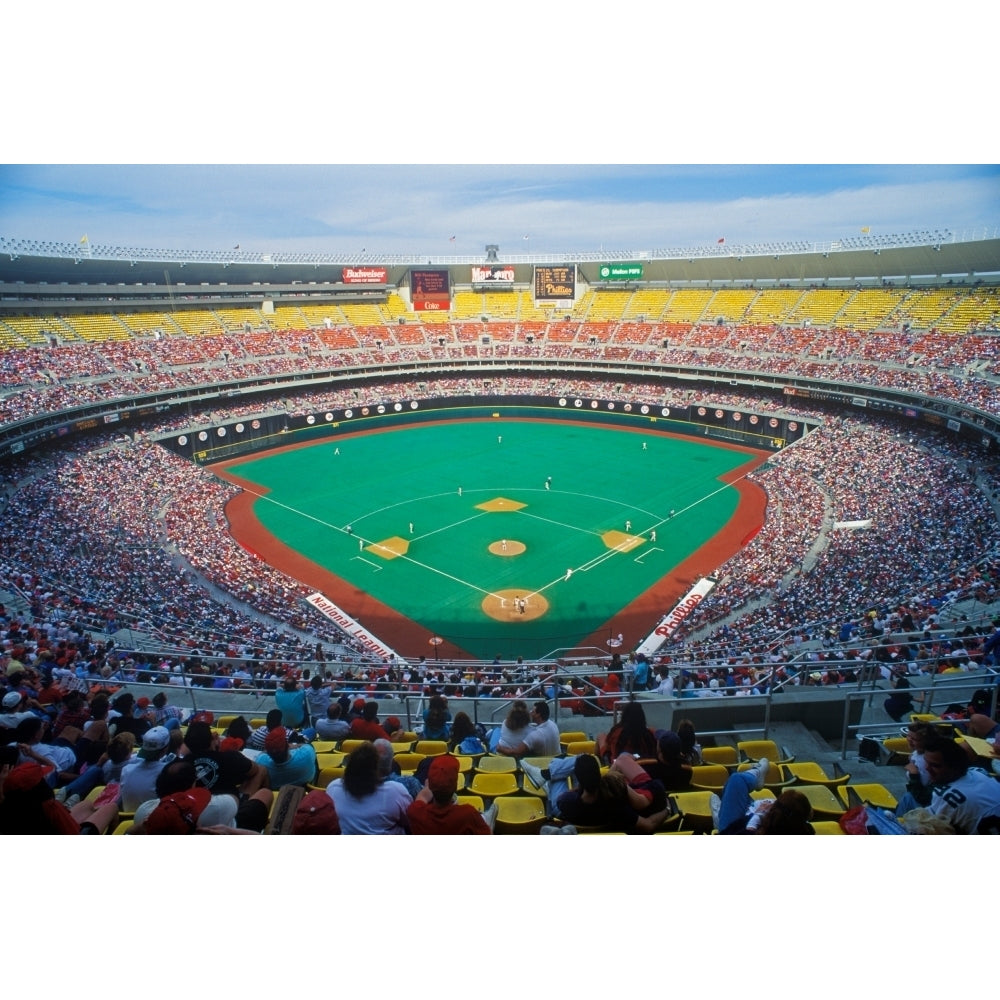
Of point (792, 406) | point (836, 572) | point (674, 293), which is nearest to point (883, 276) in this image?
point (792, 406)

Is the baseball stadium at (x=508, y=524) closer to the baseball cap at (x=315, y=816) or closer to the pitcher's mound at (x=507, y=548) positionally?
the baseball cap at (x=315, y=816)

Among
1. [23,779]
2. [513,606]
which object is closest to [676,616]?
[513,606]

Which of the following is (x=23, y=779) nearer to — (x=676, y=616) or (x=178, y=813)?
(x=178, y=813)

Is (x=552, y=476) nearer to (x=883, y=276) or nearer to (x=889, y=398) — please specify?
(x=889, y=398)

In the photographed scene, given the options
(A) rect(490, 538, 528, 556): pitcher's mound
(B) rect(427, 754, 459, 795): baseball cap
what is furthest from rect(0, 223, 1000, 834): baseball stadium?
(A) rect(490, 538, 528, 556): pitcher's mound

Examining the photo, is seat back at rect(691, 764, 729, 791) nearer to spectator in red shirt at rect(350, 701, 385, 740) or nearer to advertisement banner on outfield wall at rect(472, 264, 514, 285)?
spectator in red shirt at rect(350, 701, 385, 740)

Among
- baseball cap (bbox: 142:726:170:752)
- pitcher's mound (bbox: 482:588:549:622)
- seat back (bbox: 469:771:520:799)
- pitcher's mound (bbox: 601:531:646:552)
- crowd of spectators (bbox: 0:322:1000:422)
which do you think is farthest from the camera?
crowd of spectators (bbox: 0:322:1000:422)
